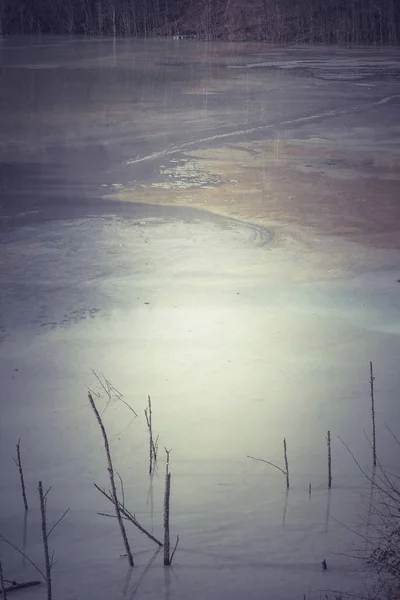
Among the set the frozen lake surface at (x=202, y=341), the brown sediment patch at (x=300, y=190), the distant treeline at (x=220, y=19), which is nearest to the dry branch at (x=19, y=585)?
the frozen lake surface at (x=202, y=341)

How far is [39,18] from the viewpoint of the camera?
→ 3581cm

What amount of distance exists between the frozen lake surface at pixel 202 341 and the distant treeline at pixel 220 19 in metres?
19.2

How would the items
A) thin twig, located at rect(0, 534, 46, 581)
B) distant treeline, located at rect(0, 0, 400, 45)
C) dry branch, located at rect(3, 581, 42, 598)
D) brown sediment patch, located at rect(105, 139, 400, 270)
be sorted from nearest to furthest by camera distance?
dry branch, located at rect(3, 581, 42, 598), thin twig, located at rect(0, 534, 46, 581), brown sediment patch, located at rect(105, 139, 400, 270), distant treeline, located at rect(0, 0, 400, 45)

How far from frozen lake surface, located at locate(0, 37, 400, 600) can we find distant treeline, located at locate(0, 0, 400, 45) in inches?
757

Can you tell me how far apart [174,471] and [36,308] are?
2057mm

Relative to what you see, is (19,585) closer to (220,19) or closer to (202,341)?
(202,341)

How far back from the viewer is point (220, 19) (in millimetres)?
32500

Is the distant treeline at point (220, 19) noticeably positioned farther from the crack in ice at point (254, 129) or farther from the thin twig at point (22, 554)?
the thin twig at point (22, 554)

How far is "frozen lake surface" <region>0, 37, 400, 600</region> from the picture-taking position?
9.67ft

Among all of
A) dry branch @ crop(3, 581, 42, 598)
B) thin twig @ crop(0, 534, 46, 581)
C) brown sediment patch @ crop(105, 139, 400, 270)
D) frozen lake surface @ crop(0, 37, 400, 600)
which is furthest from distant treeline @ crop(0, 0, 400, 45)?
dry branch @ crop(3, 581, 42, 598)

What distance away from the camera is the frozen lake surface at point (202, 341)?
295 centimetres

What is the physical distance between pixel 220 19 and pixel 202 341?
2969 centimetres

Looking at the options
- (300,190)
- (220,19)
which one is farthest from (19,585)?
(220,19)

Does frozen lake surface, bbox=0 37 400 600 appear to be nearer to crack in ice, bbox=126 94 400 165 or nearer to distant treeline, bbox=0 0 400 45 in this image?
crack in ice, bbox=126 94 400 165
